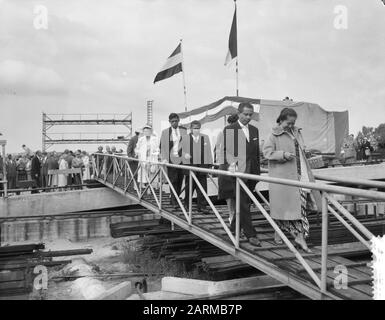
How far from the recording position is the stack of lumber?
622cm

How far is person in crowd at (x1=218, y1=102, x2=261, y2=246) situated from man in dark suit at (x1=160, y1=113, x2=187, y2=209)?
1.87m

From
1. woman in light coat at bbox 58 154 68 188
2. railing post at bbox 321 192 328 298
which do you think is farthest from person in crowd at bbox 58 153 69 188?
railing post at bbox 321 192 328 298

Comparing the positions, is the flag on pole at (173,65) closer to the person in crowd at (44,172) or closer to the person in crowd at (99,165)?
the person in crowd at (99,165)

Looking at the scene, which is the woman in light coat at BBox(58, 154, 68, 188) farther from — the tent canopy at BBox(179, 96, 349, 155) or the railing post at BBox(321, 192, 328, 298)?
the railing post at BBox(321, 192, 328, 298)

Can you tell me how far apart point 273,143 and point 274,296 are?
177 cm

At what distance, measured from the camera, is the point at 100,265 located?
793 centimetres

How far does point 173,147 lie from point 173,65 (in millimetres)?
5067

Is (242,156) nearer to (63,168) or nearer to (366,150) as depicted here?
(63,168)

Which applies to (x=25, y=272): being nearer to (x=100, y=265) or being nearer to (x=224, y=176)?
(x=100, y=265)

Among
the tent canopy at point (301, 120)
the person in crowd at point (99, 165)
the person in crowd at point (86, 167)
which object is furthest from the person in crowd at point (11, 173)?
the tent canopy at point (301, 120)

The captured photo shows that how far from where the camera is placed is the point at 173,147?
6.54 metres
